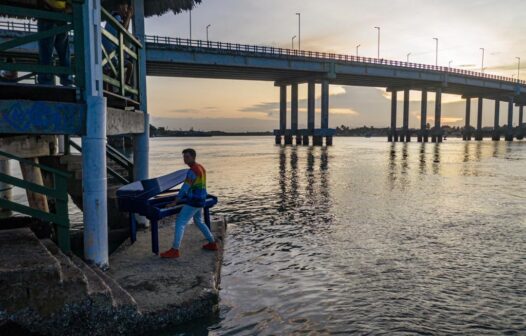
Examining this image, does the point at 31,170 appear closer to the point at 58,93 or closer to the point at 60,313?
the point at 58,93

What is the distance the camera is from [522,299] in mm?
5176

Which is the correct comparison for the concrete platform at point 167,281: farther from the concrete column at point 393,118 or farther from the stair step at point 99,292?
the concrete column at point 393,118

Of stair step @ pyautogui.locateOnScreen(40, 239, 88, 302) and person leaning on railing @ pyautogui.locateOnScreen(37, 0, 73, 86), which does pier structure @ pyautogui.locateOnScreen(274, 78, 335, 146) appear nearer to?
person leaning on railing @ pyautogui.locateOnScreen(37, 0, 73, 86)

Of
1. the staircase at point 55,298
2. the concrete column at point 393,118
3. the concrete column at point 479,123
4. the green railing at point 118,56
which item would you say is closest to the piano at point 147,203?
the green railing at point 118,56

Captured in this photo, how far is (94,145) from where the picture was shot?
4945 millimetres

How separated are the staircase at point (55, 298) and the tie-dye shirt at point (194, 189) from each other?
1841 mm

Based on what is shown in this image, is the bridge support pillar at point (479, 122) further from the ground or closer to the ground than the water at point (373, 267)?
further from the ground

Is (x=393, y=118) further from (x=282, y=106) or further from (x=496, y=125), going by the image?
(x=496, y=125)

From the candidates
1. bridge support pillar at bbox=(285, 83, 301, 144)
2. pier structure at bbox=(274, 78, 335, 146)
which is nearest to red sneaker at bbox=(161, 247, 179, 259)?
pier structure at bbox=(274, 78, 335, 146)

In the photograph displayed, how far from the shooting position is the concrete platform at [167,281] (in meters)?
4.47

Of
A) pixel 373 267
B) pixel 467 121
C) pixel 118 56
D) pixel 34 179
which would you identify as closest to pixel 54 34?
pixel 118 56

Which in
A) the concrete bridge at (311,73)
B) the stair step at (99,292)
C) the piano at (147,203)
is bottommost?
the stair step at (99,292)

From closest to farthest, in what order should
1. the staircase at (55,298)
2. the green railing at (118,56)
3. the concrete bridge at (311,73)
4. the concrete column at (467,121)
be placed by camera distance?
the staircase at (55,298) < the green railing at (118,56) < the concrete bridge at (311,73) < the concrete column at (467,121)

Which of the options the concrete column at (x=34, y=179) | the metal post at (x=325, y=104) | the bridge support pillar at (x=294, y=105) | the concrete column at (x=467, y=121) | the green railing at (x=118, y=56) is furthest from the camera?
the concrete column at (x=467, y=121)
